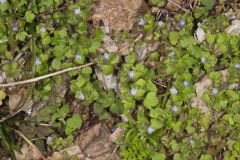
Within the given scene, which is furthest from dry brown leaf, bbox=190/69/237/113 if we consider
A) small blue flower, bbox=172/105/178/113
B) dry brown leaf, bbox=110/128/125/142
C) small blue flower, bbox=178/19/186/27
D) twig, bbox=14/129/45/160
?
twig, bbox=14/129/45/160

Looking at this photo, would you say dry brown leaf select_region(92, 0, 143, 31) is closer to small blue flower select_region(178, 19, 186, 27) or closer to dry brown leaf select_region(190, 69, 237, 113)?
small blue flower select_region(178, 19, 186, 27)

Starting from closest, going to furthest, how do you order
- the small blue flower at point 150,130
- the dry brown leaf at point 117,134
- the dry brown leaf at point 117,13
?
the small blue flower at point 150,130, the dry brown leaf at point 117,134, the dry brown leaf at point 117,13

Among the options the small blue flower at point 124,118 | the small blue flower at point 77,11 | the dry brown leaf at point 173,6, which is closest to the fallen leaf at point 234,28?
the dry brown leaf at point 173,6

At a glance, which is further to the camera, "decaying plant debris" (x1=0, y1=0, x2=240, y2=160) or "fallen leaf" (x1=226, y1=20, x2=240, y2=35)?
"fallen leaf" (x1=226, y1=20, x2=240, y2=35)

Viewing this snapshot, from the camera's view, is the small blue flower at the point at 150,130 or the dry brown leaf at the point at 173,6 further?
the dry brown leaf at the point at 173,6

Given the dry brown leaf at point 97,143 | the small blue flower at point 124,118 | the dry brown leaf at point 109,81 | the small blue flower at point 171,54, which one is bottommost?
the dry brown leaf at point 97,143

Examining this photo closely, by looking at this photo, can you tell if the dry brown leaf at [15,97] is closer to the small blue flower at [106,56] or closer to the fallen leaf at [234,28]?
the small blue flower at [106,56]

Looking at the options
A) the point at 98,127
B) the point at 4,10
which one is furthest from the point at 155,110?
the point at 4,10

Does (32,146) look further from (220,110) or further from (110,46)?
(220,110)
